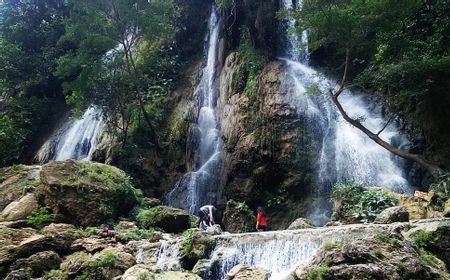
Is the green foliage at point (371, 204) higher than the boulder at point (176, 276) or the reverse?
higher

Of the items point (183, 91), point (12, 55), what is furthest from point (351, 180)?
point (12, 55)

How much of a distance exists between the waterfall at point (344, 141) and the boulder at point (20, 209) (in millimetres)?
9844

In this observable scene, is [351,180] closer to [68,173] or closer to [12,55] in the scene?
[68,173]

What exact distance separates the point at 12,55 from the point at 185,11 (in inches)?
488

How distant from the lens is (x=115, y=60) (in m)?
21.2

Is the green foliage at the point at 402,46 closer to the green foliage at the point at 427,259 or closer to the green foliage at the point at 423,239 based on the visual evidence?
the green foliage at the point at 423,239

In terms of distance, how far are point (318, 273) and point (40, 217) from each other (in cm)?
940

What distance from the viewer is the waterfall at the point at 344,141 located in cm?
1552

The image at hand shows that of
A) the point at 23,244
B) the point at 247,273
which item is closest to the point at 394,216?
the point at 247,273

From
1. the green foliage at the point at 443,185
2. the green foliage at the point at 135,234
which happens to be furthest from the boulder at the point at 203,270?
the green foliage at the point at 443,185

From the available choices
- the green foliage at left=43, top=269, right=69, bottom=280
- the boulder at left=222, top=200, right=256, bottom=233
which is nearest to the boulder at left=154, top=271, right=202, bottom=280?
the green foliage at left=43, top=269, right=69, bottom=280

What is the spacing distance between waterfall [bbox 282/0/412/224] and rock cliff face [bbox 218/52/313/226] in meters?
0.56

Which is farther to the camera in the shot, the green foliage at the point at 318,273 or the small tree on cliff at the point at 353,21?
the small tree on cliff at the point at 353,21

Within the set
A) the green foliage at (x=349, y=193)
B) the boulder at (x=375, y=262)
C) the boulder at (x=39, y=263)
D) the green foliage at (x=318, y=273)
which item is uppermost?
the green foliage at (x=349, y=193)
